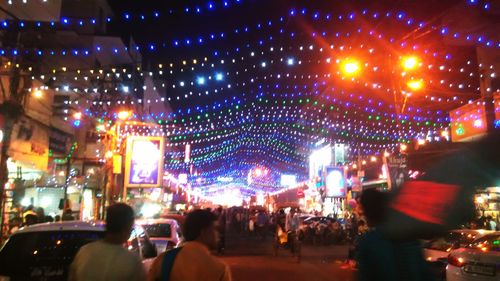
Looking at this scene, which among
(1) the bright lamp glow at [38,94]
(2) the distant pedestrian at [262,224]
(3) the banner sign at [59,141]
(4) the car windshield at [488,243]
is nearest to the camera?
(4) the car windshield at [488,243]

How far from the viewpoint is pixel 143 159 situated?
22.6 m

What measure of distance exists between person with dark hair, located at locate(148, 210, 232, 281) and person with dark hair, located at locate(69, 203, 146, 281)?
0.72ft

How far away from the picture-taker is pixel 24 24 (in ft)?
73.1

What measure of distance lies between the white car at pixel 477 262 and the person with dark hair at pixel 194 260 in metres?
6.55

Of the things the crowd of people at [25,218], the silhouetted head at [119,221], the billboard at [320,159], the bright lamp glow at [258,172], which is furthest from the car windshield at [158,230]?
the bright lamp glow at [258,172]

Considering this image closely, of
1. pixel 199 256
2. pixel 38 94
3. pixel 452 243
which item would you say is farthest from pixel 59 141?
pixel 199 256

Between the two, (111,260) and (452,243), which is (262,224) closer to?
(452,243)

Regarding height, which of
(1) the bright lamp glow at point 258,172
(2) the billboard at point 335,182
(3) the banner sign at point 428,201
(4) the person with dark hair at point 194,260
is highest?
(1) the bright lamp glow at point 258,172

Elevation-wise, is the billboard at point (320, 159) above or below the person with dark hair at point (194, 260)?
above

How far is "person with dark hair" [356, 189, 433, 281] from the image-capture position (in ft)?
10.4

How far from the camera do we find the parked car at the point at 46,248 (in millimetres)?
5484

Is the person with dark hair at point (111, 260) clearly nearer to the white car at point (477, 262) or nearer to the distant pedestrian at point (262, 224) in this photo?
the white car at point (477, 262)

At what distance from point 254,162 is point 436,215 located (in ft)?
217

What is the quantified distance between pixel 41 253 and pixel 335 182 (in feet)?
95.8
